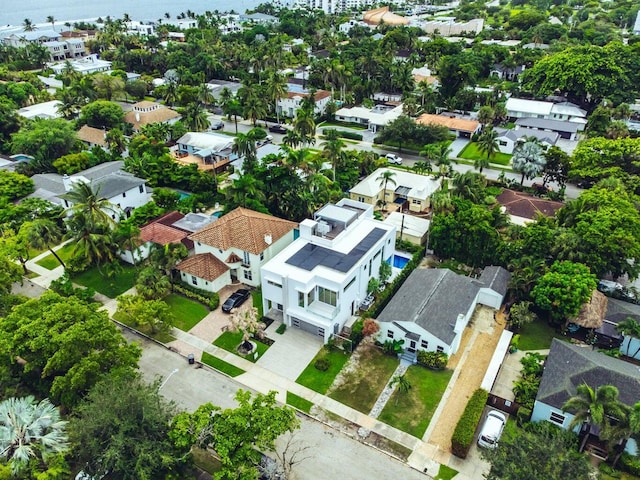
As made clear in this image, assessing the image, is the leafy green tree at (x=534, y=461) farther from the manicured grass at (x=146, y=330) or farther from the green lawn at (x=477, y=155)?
the green lawn at (x=477, y=155)

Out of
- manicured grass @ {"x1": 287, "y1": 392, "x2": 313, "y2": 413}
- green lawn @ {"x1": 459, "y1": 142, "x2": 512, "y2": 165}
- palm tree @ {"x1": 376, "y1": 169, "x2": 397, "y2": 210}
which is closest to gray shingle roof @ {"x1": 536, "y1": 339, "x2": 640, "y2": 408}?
manicured grass @ {"x1": 287, "y1": 392, "x2": 313, "y2": 413}

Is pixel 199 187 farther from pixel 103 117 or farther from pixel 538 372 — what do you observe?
pixel 538 372

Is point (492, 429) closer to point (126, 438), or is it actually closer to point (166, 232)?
point (126, 438)

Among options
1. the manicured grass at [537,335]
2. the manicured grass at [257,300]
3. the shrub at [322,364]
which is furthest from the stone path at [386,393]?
the manicured grass at [257,300]

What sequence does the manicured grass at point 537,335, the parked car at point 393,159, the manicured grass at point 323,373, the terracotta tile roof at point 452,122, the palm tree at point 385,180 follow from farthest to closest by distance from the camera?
the terracotta tile roof at point 452,122 < the parked car at point 393,159 < the palm tree at point 385,180 < the manicured grass at point 537,335 < the manicured grass at point 323,373

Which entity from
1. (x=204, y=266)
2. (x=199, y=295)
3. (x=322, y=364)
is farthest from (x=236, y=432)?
(x=204, y=266)
